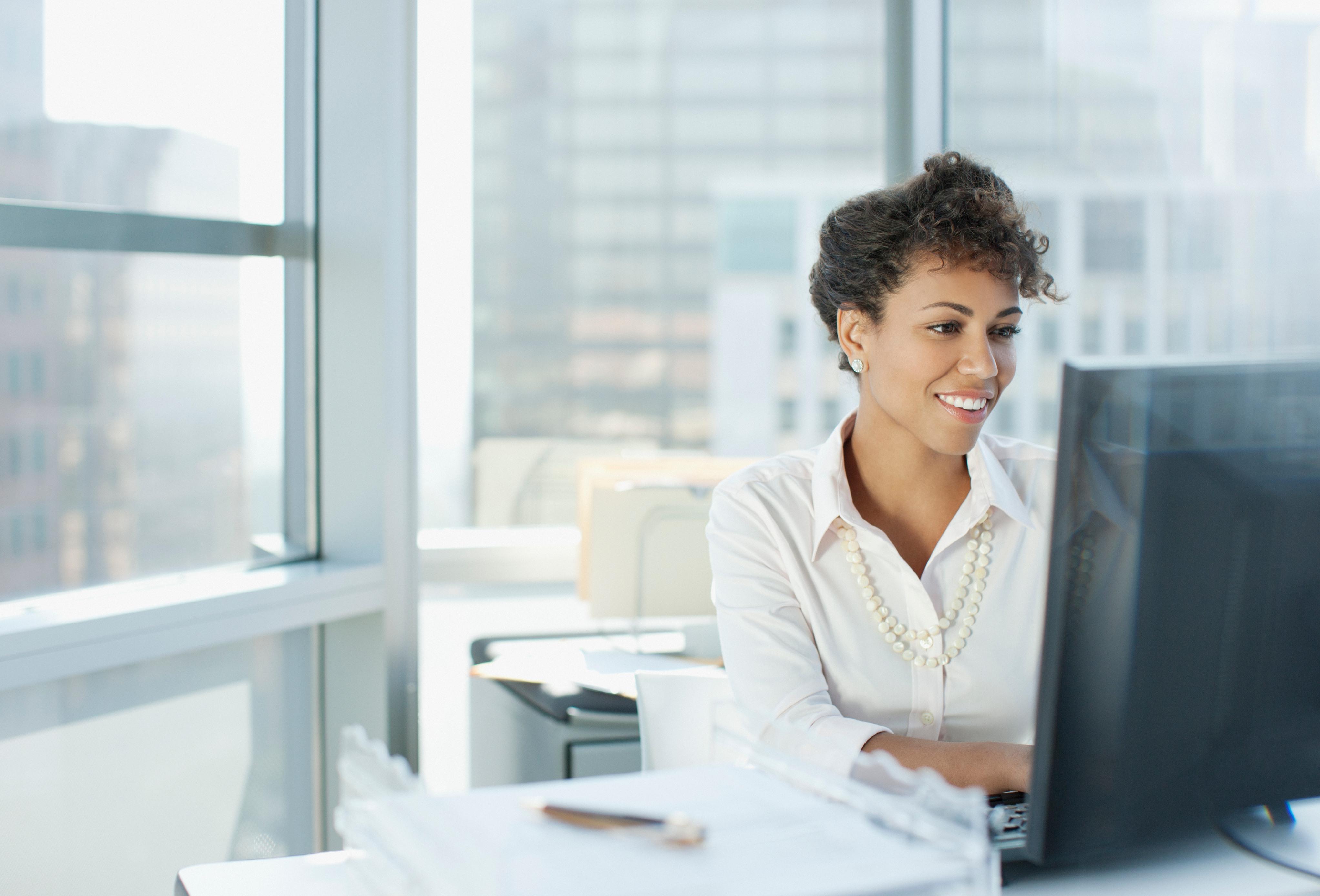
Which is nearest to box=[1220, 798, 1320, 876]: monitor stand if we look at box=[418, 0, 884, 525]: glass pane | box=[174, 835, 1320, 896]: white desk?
box=[174, 835, 1320, 896]: white desk

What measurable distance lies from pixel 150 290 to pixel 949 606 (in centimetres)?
159

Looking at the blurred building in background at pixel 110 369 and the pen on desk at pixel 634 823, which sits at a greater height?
the blurred building in background at pixel 110 369

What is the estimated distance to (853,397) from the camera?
9.14 feet

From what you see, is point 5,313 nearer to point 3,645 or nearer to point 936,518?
point 3,645

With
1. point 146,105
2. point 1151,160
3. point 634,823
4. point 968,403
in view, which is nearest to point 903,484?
point 968,403

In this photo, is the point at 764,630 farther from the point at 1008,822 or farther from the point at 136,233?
the point at 136,233

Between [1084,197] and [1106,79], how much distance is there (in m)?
0.25

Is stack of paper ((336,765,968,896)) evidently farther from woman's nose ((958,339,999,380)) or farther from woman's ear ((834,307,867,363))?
woman's ear ((834,307,867,363))

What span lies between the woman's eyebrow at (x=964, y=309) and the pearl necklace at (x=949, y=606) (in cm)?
27

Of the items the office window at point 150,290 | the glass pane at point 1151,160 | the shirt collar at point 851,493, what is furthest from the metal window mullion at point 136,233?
the glass pane at point 1151,160

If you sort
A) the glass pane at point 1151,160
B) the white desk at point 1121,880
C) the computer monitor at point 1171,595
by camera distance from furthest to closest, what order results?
the glass pane at point 1151,160
the white desk at point 1121,880
the computer monitor at point 1171,595

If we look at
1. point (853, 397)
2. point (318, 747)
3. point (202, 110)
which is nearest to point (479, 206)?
point (202, 110)

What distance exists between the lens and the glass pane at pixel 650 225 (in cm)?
287

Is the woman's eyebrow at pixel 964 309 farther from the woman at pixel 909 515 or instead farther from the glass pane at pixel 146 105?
the glass pane at pixel 146 105
